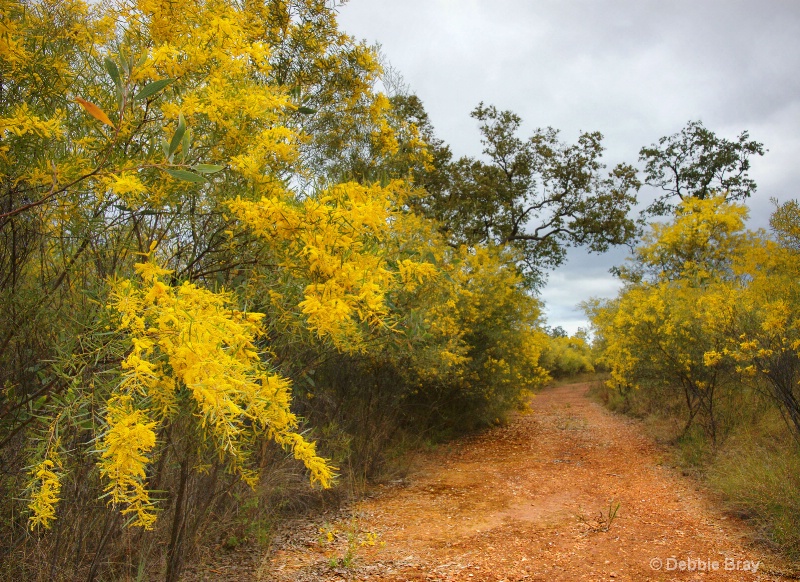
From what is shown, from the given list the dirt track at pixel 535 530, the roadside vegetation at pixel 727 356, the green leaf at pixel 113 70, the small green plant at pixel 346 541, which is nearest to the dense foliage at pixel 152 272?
the green leaf at pixel 113 70

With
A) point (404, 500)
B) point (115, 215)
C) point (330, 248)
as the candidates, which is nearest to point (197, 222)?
point (115, 215)

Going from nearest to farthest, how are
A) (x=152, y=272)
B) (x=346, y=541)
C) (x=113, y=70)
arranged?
(x=113, y=70)
(x=152, y=272)
(x=346, y=541)

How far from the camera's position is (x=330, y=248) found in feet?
7.39

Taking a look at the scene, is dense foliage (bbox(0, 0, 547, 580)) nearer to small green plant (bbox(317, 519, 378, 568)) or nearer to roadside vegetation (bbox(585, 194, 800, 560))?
small green plant (bbox(317, 519, 378, 568))

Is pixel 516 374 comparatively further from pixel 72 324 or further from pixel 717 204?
pixel 72 324

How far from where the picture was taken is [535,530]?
18.2 feet

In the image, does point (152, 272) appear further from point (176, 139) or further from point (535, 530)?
point (535, 530)

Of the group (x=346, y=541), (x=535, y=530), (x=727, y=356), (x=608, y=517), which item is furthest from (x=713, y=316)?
(x=346, y=541)

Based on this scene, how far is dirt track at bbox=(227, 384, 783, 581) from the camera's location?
452cm

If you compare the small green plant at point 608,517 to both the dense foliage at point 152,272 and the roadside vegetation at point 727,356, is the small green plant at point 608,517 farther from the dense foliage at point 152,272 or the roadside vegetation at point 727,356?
the dense foliage at point 152,272

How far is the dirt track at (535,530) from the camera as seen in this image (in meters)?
4.52

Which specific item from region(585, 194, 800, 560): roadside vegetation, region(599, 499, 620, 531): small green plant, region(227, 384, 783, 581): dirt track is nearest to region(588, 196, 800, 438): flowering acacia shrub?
region(585, 194, 800, 560): roadside vegetation

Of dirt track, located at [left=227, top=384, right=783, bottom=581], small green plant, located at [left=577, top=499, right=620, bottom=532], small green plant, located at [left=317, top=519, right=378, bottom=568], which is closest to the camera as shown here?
dirt track, located at [left=227, top=384, right=783, bottom=581]

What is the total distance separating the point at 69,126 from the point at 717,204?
13.3 meters
